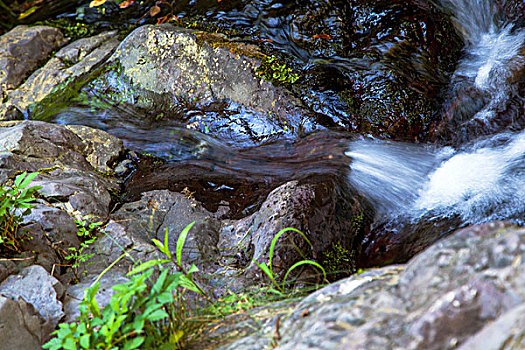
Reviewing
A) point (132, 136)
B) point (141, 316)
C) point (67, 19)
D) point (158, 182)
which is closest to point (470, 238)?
point (141, 316)

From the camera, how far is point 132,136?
16.9 feet

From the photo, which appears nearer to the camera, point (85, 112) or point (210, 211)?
point (210, 211)

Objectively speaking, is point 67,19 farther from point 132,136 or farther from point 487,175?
point 487,175

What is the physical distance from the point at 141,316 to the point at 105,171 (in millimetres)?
3112

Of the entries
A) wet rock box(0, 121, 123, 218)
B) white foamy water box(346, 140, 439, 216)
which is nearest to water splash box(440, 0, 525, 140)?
white foamy water box(346, 140, 439, 216)

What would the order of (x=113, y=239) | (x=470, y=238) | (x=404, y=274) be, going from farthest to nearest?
(x=113, y=239)
(x=404, y=274)
(x=470, y=238)

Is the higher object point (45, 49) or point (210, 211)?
point (45, 49)

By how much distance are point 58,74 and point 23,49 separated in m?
0.79

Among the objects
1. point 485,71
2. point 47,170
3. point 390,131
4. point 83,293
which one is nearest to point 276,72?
point 390,131

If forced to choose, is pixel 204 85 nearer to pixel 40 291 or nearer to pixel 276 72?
pixel 276 72

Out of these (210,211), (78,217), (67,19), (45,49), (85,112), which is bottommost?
(210,211)

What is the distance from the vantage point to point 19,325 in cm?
243

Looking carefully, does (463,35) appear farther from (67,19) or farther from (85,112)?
(67,19)

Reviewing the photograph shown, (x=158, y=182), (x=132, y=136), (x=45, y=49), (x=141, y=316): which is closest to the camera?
(x=141, y=316)
